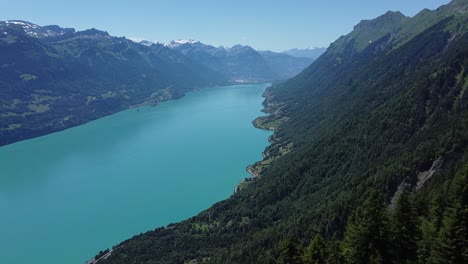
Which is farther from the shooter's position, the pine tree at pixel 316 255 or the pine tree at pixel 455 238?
the pine tree at pixel 316 255

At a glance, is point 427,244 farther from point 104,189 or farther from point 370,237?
point 104,189

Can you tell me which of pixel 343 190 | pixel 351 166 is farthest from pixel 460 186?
pixel 351 166

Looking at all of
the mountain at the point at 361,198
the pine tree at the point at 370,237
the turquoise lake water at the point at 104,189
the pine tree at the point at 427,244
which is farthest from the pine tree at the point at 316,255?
the turquoise lake water at the point at 104,189

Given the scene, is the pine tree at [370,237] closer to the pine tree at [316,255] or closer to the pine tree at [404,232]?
the pine tree at [404,232]

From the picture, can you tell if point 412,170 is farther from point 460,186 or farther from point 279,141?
point 279,141

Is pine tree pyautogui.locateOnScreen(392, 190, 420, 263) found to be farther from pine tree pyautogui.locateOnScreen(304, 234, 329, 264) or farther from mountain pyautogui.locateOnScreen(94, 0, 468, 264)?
pine tree pyautogui.locateOnScreen(304, 234, 329, 264)

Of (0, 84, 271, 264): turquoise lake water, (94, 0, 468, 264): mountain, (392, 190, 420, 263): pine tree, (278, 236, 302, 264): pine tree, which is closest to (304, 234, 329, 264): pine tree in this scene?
(94, 0, 468, 264): mountain

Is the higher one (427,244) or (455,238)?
(455,238)

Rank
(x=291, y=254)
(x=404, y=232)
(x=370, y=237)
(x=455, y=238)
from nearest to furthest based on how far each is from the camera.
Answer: (x=455, y=238)
(x=370, y=237)
(x=291, y=254)
(x=404, y=232)

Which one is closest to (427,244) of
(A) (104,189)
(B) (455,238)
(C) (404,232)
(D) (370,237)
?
(C) (404,232)
